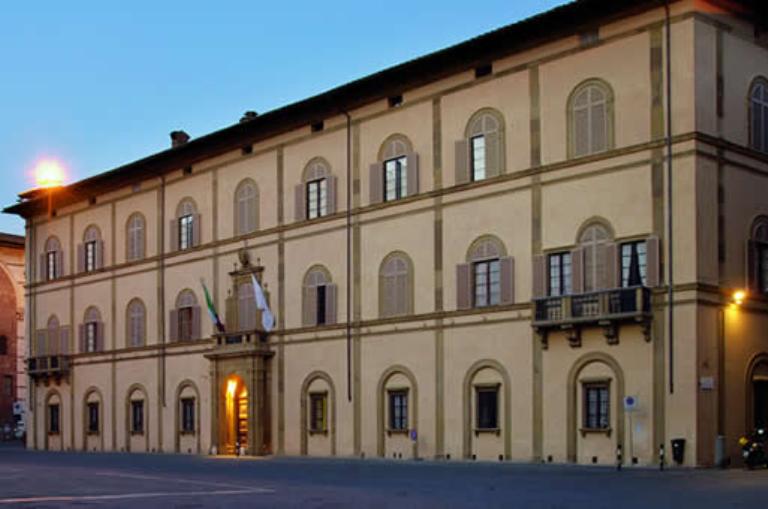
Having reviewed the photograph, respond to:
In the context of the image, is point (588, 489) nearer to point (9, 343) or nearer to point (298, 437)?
point (298, 437)

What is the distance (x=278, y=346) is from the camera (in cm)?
5712

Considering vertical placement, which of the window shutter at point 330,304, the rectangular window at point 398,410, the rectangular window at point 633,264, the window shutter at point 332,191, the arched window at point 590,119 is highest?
the arched window at point 590,119

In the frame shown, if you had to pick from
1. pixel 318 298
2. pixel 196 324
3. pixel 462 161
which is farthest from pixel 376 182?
pixel 196 324

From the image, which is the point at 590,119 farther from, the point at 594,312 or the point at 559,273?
the point at 594,312

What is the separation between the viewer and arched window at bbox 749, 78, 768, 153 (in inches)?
1676

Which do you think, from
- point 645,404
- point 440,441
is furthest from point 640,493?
point 440,441

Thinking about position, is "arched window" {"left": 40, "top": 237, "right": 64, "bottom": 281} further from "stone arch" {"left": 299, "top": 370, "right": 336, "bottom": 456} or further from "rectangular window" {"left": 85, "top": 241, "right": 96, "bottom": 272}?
"stone arch" {"left": 299, "top": 370, "right": 336, "bottom": 456}

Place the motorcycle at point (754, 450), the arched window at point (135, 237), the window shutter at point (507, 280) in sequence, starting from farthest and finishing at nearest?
the arched window at point (135, 237) → the window shutter at point (507, 280) → the motorcycle at point (754, 450)

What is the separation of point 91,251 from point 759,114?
40.8 m

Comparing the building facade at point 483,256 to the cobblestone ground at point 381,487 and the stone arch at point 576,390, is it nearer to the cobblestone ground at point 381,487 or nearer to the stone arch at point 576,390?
the stone arch at point 576,390

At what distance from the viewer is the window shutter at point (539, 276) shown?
4447 cm

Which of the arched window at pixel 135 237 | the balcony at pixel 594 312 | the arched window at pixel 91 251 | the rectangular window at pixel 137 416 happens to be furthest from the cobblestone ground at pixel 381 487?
the arched window at pixel 91 251

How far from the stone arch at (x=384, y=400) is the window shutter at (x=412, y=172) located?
7.06 m

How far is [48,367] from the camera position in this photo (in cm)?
7262
